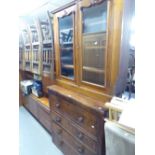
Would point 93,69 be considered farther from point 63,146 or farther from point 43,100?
point 43,100

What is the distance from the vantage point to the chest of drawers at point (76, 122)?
1.40 m

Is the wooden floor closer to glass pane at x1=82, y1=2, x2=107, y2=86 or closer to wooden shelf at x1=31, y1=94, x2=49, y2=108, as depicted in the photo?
wooden shelf at x1=31, y1=94, x2=49, y2=108

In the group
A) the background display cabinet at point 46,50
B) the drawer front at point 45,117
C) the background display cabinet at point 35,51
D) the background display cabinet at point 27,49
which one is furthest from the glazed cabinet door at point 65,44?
the background display cabinet at point 27,49

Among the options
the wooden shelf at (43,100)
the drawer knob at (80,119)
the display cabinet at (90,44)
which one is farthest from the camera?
the wooden shelf at (43,100)

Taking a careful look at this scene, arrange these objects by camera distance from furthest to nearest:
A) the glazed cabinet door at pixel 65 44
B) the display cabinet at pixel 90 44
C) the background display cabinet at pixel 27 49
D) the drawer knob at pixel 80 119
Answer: the background display cabinet at pixel 27 49 < the glazed cabinet door at pixel 65 44 < the drawer knob at pixel 80 119 < the display cabinet at pixel 90 44

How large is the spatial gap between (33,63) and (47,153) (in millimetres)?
1709

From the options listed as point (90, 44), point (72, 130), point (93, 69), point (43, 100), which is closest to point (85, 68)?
point (93, 69)

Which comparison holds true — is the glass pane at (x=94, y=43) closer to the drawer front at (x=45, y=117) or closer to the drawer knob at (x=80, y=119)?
the drawer knob at (x=80, y=119)

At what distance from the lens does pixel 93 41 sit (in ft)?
5.05

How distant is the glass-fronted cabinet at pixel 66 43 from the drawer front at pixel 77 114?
0.30 m

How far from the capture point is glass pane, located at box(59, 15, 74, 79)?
6.18 feet

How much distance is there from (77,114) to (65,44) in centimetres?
83
